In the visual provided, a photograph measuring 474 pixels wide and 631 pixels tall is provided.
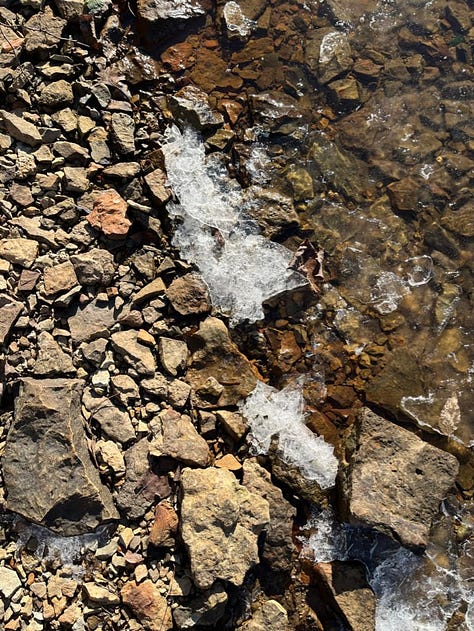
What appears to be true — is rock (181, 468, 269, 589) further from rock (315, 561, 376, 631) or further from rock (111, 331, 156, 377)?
rock (111, 331, 156, 377)

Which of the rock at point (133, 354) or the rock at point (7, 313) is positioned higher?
the rock at point (7, 313)

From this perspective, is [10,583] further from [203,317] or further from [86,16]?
[86,16]

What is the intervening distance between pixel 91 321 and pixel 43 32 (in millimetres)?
2846

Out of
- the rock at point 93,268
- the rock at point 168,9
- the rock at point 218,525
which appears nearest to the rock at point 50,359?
the rock at point 93,268

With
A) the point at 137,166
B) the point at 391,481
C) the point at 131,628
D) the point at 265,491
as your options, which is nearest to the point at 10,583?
the point at 131,628

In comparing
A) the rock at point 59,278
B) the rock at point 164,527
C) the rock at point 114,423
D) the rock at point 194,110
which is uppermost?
the rock at point 194,110

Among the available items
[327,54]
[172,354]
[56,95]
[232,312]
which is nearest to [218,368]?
[172,354]

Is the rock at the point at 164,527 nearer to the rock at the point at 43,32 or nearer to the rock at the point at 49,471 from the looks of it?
the rock at the point at 49,471

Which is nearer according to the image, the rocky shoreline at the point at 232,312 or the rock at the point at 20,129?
the rocky shoreline at the point at 232,312

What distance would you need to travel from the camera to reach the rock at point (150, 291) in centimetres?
418

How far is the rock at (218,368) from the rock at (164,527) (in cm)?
89

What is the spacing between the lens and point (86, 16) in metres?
5.03

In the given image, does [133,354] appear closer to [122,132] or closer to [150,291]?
[150,291]

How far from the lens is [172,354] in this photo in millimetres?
4094
